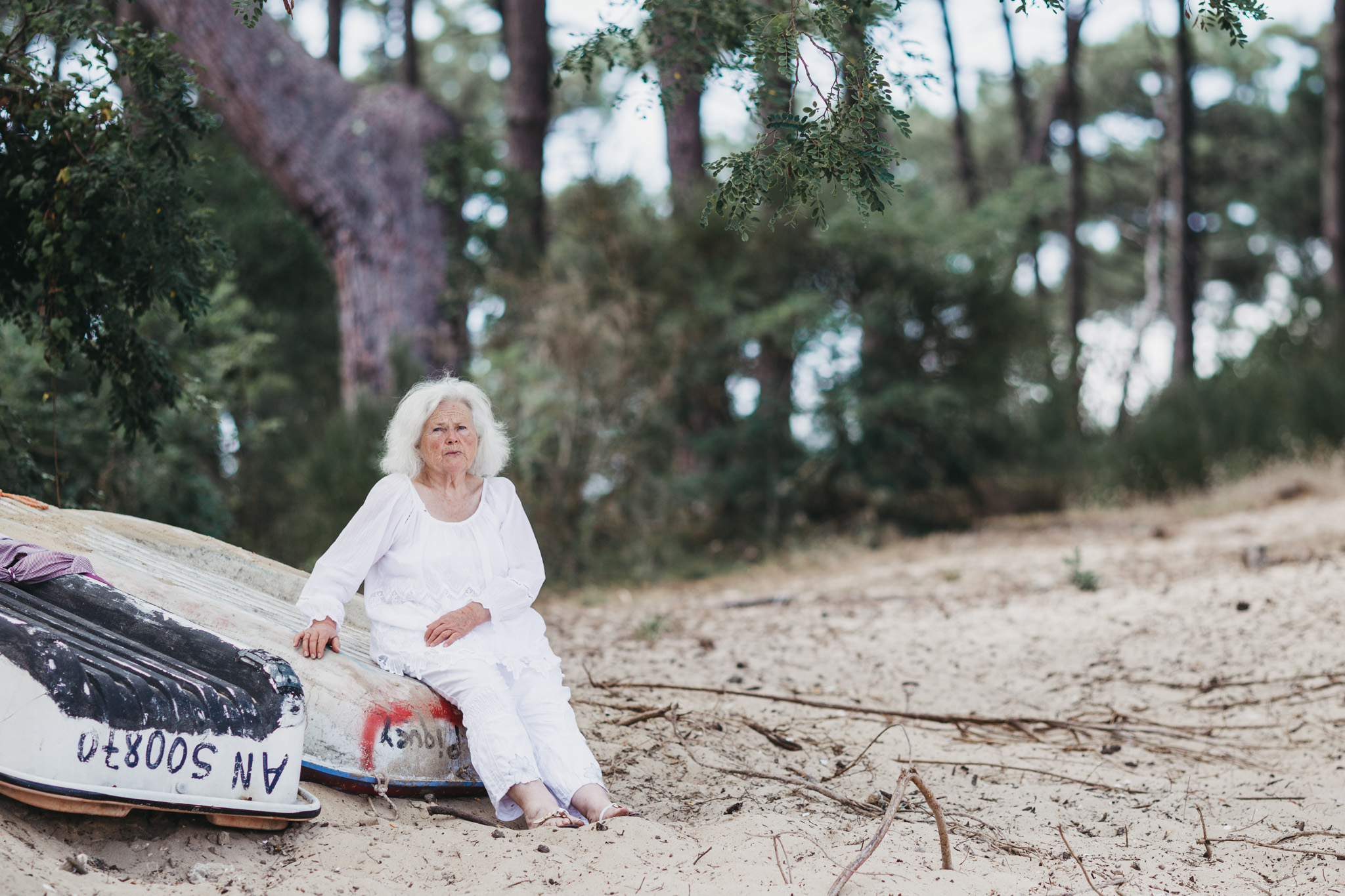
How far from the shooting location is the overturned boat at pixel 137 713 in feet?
8.13

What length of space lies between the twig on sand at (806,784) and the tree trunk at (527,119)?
8.03m

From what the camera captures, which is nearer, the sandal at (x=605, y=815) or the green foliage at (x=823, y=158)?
the sandal at (x=605, y=815)

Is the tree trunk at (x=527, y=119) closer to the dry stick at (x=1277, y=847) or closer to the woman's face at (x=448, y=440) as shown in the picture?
the woman's face at (x=448, y=440)

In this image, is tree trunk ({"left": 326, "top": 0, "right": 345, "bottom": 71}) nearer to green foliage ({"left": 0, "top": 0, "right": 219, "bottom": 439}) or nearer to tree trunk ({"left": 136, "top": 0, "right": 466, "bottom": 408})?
tree trunk ({"left": 136, "top": 0, "right": 466, "bottom": 408})

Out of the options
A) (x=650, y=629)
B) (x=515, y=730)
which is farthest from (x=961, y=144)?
(x=515, y=730)

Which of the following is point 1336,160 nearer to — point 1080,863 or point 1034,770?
point 1034,770

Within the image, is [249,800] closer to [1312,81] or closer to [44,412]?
[44,412]

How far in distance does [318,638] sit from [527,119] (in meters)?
9.30

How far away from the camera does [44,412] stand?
641 cm

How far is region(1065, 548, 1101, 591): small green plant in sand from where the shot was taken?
661 centimetres

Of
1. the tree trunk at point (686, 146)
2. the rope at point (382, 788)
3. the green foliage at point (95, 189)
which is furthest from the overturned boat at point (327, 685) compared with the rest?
the tree trunk at point (686, 146)

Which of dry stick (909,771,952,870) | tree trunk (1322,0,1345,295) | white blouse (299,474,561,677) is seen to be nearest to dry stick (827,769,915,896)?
dry stick (909,771,952,870)

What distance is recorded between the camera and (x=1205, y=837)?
322 cm

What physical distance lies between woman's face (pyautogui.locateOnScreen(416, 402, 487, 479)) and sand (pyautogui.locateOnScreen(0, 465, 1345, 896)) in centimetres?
105
